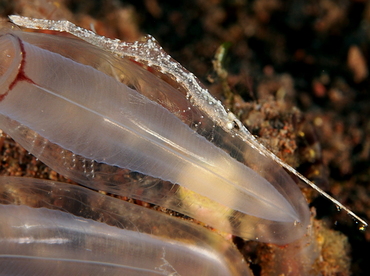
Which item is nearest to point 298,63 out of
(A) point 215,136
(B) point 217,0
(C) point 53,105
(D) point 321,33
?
(D) point 321,33

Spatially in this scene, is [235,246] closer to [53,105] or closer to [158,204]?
[158,204]

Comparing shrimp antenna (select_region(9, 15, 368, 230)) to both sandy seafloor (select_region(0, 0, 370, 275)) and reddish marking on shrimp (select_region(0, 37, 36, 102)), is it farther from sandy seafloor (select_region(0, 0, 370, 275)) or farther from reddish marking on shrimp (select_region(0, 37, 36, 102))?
reddish marking on shrimp (select_region(0, 37, 36, 102))

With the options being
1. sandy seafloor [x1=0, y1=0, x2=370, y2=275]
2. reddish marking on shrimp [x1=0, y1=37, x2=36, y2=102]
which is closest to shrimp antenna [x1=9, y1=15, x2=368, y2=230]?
sandy seafloor [x1=0, y1=0, x2=370, y2=275]

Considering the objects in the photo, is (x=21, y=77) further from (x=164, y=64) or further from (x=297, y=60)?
(x=297, y=60)

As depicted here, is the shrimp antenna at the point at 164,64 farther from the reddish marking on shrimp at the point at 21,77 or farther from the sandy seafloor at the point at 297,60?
the reddish marking on shrimp at the point at 21,77

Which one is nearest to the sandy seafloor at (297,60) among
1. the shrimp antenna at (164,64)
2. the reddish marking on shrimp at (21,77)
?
the shrimp antenna at (164,64)

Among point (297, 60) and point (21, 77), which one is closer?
point (21, 77)

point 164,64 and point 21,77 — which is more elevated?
point 164,64

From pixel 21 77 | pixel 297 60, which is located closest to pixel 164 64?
pixel 21 77

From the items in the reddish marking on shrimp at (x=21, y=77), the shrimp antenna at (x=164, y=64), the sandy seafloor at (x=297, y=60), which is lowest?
the reddish marking on shrimp at (x=21, y=77)
